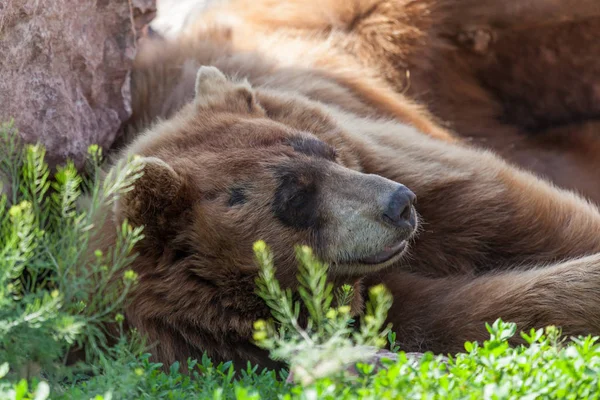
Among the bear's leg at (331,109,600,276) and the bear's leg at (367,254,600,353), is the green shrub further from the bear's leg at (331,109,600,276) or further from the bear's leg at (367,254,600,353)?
the bear's leg at (331,109,600,276)

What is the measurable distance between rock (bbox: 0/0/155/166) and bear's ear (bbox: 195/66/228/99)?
831 mm

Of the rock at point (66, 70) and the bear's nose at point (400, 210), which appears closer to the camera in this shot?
the bear's nose at point (400, 210)

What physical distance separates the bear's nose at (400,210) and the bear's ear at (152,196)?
105 cm

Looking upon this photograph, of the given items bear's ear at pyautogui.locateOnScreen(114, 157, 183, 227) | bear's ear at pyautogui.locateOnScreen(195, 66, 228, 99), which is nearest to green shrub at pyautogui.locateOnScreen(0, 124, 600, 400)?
bear's ear at pyautogui.locateOnScreen(114, 157, 183, 227)

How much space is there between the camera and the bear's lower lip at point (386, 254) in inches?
176

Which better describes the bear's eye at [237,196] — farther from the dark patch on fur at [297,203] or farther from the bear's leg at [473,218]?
the bear's leg at [473,218]

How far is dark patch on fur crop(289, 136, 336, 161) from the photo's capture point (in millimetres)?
4836

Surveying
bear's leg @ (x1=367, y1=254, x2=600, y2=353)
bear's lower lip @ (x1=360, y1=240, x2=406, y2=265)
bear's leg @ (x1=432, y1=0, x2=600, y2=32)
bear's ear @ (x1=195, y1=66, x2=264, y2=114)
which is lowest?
bear's leg @ (x1=367, y1=254, x2=600, y2=353)

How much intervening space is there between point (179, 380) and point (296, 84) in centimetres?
309

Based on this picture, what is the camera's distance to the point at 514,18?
308 inches

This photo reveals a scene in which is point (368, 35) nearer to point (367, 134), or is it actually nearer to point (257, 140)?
point (367, 134)

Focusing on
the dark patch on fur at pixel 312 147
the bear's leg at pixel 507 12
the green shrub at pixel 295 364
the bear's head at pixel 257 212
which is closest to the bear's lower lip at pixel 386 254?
the bear's head at pixel 257 212

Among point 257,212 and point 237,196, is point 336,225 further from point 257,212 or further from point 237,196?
point 237,196

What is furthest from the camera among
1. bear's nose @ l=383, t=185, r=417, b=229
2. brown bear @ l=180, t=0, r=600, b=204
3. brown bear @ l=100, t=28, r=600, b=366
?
brown bear @ l=180, t=0, r=600, b=204
